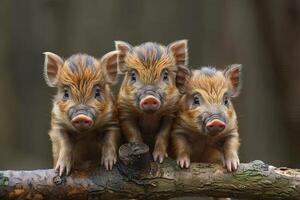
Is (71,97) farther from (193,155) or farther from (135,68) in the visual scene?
(193,155)

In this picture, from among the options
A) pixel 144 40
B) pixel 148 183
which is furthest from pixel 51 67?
pixel 144 40

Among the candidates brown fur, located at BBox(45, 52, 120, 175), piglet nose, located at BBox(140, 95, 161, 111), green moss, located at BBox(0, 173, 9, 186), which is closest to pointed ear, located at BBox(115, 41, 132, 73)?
brown fur, located at BBox(45, 52, 120, 175)

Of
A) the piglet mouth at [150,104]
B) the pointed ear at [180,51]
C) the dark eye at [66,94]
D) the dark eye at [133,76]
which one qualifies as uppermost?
the pointed ear at [180,51]

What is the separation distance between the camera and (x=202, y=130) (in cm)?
421

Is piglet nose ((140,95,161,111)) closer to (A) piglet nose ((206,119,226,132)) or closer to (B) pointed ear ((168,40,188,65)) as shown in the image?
(A) piglet nose ((206,119,226,132))

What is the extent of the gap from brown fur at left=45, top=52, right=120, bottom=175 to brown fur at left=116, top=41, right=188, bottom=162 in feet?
0.25

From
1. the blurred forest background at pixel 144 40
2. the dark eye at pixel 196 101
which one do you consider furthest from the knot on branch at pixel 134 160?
the blurred forest background at pixel 144 40

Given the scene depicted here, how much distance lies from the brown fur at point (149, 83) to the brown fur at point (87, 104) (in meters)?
0.08

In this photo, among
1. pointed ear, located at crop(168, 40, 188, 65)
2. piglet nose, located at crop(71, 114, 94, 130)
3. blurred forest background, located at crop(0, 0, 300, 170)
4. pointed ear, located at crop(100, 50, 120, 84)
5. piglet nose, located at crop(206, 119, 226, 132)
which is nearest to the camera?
piglet nose, located at crop(71, 114, 94, 130)

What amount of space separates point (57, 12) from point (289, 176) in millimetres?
3240

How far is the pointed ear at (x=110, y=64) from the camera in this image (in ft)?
14.4

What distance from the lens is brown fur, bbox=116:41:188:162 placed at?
4.26m

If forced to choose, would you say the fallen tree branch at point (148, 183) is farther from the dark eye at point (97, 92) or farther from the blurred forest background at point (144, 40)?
the blurred forest background at point (144, 40)

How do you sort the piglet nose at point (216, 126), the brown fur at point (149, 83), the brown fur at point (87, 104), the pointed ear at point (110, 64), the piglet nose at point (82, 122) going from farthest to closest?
the pointed ear at point (110, 64)
the brown fur at point (149, 83)
the brown fur at point (87, 104)
the piglet nose at point (216, 126)
the piglet nose at point (82, 122)
